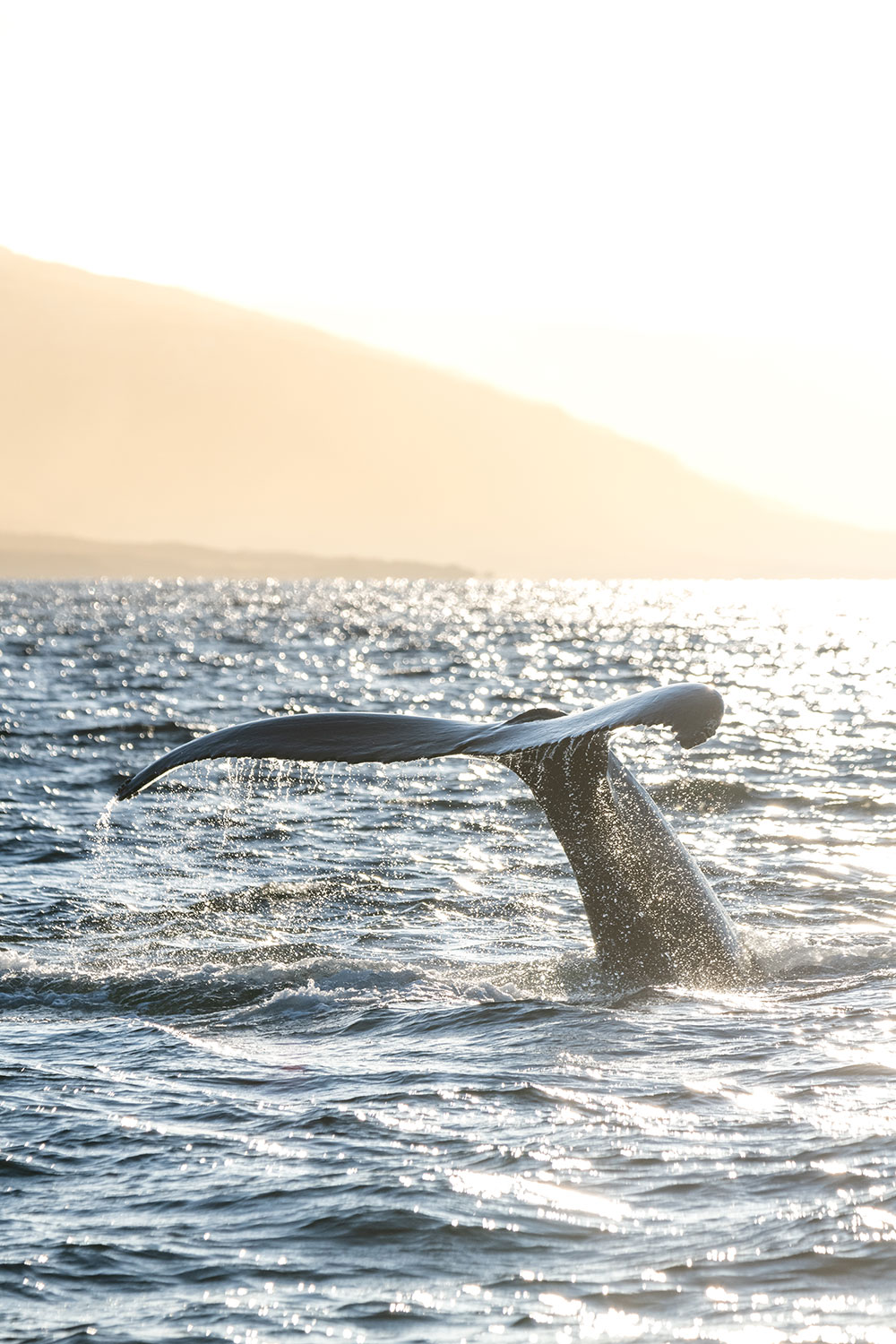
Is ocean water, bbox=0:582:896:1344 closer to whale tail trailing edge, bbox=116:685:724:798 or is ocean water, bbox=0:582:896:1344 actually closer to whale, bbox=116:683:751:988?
whale, bbox=116:683:751:988

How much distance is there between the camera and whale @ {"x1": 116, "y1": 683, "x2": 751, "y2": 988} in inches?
275

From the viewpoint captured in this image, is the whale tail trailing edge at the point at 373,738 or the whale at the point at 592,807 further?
the whale at the point at 592,807

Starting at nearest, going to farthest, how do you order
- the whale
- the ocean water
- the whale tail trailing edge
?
the ocean water → the whale tail trailing edge → the whale

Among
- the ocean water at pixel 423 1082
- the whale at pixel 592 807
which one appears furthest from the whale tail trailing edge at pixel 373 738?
the ocean water at pixel 423 1082

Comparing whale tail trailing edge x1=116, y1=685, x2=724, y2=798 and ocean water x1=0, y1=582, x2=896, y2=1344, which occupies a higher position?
whale tail trailing edge x1=116, y1=685, x2=724, y2=798

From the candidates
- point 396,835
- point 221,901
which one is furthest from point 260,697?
point 221,901

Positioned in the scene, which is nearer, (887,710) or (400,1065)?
(400,1065)

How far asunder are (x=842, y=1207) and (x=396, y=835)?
9202mm

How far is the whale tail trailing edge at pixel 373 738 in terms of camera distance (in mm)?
6738

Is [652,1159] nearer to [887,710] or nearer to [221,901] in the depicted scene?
[221,901]

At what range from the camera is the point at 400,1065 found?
6785 mm

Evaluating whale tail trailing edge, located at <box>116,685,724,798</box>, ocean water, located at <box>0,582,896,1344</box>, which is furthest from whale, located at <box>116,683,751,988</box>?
ocean water, located at <box>0,582,896,1344</box>

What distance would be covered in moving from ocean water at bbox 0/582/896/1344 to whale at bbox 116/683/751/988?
0.21m

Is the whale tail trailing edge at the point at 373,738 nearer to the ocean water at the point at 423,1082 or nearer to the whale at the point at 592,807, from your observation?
Answer: the whale at the point at 592,807
